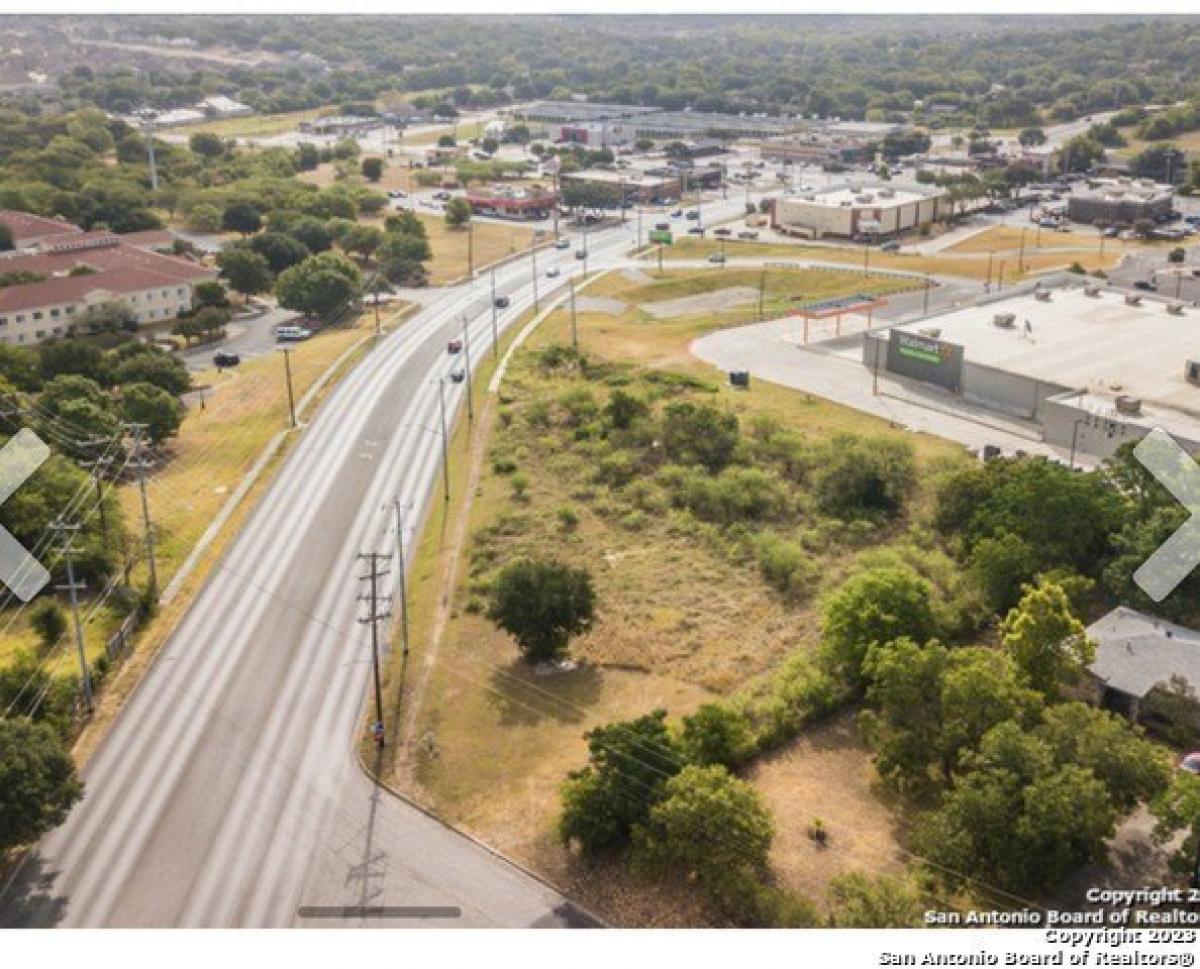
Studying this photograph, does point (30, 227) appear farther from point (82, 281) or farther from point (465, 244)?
point (465, 244)

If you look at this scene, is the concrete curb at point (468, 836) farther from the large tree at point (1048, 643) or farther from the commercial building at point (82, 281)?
the commercial building at point (82, 281)

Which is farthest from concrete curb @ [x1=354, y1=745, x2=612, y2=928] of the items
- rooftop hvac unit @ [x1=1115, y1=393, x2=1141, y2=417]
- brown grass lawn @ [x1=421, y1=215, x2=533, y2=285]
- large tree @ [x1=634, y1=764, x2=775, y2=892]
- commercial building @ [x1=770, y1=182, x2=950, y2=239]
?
commercial building @ [x1=770, y1=182, x2=950, y2=239]

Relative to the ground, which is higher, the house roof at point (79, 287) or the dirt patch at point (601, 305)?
the house roof at point (79, 287)

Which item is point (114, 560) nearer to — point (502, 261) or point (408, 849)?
point (408, 849)

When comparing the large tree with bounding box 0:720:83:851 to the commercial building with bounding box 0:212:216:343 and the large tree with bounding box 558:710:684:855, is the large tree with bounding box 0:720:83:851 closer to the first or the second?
the large tree with bounding box 558:710:684:855

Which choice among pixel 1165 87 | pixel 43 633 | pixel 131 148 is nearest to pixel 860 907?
pixel 43 633

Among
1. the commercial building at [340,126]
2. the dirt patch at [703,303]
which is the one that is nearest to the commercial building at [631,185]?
the dirt patch at [703,303]
